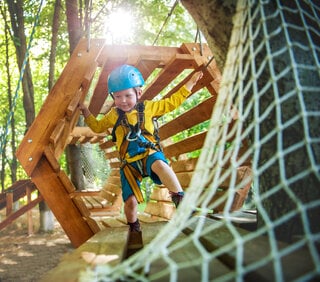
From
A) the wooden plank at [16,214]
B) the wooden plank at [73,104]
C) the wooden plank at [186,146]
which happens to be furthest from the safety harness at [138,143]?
the wooden plank at [16,214]

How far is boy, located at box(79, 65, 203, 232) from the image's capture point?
110 inches

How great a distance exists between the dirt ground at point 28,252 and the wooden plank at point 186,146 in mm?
2457

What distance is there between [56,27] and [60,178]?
16.8 ft

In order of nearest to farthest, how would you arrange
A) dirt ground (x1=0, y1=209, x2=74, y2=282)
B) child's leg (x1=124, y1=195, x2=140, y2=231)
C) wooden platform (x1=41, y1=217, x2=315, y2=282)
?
wooden platform (x1=41, y1=217, x2=315, y2=282)
child's leg (x1=124, y1=195, x2=140, y2=231)
dirt ground (x1=0, y1=209, x2=74, y2=282)

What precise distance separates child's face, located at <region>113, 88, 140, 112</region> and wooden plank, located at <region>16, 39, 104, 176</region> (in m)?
0.30

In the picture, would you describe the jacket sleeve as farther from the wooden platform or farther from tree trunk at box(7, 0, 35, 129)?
tree trunk at box(7, 0, 35, 129)

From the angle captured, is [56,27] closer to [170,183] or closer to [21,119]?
[170,183]

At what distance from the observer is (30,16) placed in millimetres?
8523

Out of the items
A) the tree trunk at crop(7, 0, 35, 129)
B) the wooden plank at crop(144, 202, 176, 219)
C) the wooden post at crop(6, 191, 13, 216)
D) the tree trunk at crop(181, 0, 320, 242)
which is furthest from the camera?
the tree trunk at crop(7, 0, 35, 129)

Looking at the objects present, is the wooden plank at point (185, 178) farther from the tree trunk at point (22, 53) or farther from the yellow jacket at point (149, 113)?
the tree trunk at point (22, 53)

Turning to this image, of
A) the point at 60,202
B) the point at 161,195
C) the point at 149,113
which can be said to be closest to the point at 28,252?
the point at 161,195

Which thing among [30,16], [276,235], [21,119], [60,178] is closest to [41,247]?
[60,178]

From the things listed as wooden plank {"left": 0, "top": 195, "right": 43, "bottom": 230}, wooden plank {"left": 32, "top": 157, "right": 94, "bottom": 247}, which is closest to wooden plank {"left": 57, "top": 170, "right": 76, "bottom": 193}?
wooden plank {"left": 32, "top": 157, "right": 94, "bottom": 247}

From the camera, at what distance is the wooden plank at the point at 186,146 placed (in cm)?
386
